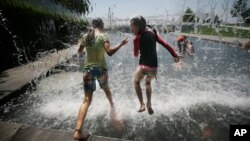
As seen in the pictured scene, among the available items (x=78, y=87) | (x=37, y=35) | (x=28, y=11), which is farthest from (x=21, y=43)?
(x=78, y=87)

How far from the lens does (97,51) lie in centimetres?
497

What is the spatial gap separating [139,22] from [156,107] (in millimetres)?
2907

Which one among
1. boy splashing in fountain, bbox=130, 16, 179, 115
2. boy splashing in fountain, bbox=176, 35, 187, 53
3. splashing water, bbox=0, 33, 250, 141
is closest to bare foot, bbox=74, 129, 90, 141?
splashing water, bbox=0, 33, 250, 141

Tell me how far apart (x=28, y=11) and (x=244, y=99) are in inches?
597

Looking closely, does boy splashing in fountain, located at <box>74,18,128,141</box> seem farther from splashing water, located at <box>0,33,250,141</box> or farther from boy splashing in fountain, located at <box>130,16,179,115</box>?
splashing water, located at <box>0,33,250,141</box>

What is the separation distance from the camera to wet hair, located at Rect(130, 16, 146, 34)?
490cm

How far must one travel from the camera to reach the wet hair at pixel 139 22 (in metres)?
4.90

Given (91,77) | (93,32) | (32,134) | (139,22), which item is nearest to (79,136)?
(32,134)

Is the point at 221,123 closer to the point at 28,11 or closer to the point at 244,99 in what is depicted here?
the point at 244,99

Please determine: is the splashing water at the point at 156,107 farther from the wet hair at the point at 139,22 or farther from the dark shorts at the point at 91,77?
the wet hair at the point at 139,22

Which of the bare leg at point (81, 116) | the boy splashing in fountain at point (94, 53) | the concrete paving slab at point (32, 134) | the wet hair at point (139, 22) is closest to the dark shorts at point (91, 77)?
the boy splashing in fountain at point (94, 53)

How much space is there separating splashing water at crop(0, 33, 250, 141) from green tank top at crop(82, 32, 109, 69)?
1600 mm

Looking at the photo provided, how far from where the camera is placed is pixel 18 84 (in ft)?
29.8

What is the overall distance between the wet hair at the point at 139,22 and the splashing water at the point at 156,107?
1569mm
